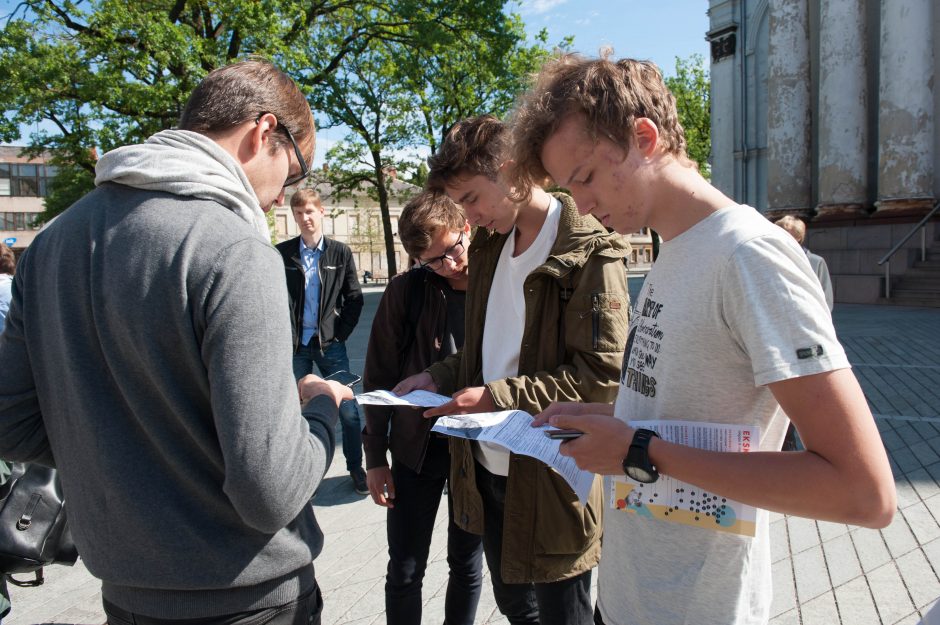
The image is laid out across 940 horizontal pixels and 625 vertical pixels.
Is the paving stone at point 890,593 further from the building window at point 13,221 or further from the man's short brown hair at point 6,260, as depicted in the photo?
the building window at point 13,221

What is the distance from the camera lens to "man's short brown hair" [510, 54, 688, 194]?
1.45 meters

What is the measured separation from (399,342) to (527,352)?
798mm

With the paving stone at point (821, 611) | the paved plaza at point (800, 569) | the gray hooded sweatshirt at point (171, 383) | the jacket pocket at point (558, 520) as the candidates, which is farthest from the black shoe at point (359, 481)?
the gray hooded sweatshirt at point (171, 383)

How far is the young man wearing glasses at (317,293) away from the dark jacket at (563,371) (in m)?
3.64

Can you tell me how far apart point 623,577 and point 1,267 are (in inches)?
205

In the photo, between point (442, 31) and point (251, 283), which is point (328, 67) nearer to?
point (442, 31)

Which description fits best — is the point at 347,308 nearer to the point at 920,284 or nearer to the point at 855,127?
→ the point at 920,284

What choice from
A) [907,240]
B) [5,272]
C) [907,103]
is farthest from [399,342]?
[907,103]

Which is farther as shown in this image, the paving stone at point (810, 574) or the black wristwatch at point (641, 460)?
the paving stone at point (810, 574)

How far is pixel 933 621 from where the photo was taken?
1114 millimetres

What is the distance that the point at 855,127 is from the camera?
15.5 metres

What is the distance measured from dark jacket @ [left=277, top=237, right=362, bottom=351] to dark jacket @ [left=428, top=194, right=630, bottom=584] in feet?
11.8

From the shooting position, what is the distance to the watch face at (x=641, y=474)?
1281 mm

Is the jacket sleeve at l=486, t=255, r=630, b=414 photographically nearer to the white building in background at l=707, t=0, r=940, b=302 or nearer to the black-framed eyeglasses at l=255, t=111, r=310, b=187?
the black-framed eyeglasses at l=255, t=111, r=310, b=187
